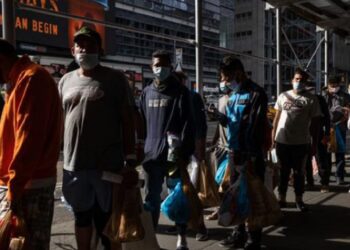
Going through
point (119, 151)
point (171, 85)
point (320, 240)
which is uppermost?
point (171, 85)

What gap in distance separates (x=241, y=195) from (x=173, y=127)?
2.93 ft

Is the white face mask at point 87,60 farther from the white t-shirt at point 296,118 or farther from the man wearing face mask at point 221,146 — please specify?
the white t-shirt at point 296,118

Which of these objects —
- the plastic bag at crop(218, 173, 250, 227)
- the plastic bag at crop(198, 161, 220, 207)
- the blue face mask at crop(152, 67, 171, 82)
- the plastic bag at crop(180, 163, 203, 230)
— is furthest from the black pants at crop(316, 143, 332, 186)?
the blue face mask at crop(152, 67, 171, 82)

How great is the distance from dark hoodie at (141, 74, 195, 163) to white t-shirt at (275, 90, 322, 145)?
6.54 feet

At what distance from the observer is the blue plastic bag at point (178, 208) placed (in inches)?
196

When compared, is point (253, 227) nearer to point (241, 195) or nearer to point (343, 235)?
point (241, 195)

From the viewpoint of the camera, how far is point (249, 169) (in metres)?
5.12

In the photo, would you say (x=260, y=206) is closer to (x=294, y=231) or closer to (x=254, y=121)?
(x=254, y=121)

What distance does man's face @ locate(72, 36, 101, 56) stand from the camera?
3.89m

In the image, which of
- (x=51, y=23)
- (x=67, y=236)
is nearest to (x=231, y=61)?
(x=67, y=236)

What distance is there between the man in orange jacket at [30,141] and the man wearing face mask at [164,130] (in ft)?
5.53

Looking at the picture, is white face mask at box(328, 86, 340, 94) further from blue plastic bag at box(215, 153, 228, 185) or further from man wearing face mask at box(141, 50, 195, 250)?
Result: man wearing face mask at box(141, 50, 195, 250)

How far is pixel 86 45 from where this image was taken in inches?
154

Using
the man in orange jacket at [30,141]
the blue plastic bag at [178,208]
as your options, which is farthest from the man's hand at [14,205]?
the blue plastic bag at [178,208]
